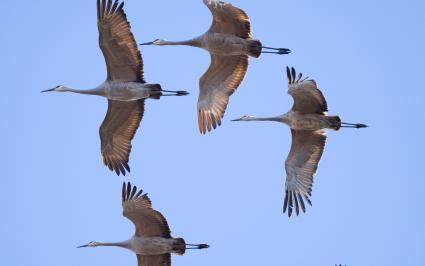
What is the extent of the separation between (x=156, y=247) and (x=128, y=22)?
518 centimetres

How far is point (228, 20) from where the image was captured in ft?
108

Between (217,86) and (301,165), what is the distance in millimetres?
3014

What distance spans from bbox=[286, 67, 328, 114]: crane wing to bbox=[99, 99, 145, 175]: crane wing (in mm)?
3723

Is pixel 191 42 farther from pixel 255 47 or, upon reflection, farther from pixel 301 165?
pixel 301 165

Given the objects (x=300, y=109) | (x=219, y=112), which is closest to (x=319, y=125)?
(x=300, y=109)

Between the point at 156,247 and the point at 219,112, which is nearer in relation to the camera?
the point at 156,247

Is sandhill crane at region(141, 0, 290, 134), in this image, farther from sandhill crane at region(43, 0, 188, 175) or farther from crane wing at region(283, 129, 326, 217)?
crane wing at region(283, 129, 326, 217)

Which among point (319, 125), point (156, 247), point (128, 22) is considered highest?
point (128, 22)

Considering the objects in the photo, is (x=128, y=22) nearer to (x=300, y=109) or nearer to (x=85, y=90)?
(x=85, y=90)

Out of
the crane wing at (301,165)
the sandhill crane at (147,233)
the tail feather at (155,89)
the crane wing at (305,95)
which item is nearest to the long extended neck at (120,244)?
the sandhill crane at (147,233)

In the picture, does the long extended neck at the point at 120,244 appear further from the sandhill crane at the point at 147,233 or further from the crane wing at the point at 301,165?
the crane wing at the point at 301,165

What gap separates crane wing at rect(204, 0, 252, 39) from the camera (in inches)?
1276

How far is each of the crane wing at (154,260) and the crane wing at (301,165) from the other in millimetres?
3141

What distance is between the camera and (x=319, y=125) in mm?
32281
